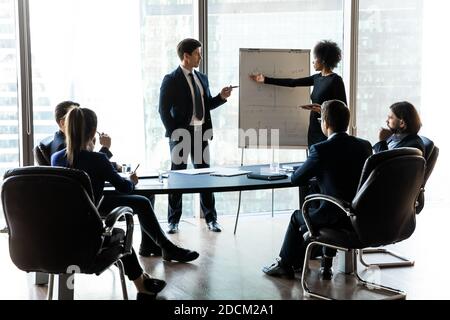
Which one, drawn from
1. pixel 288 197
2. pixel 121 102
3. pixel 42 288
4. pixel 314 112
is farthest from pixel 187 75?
pixel 42 288

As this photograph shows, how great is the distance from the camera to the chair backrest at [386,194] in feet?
10.7

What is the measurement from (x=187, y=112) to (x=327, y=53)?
1.35 meters

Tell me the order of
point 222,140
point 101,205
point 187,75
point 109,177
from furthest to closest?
point 222,140, point 187,75, point 101,205, point 109,177

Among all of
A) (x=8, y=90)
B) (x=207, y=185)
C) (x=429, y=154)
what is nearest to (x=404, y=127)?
(x=429, y=154)

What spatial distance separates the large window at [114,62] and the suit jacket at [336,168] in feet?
8.67

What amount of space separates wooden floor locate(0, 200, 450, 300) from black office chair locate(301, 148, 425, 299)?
19.4 inches

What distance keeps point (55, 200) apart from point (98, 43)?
3.19 metres

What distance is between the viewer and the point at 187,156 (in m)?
5.50

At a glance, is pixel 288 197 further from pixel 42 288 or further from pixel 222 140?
pixel 42 288

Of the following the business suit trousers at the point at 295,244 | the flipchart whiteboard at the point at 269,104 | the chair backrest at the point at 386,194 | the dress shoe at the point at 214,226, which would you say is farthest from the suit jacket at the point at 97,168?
the dress shoe at the point at 214,226

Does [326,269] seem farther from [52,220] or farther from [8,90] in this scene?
[8,90]

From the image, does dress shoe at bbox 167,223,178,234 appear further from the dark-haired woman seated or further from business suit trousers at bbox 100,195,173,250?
the dark-haired woman seated

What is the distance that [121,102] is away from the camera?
228 inches

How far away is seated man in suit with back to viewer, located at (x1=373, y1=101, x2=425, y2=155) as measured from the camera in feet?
13.6
